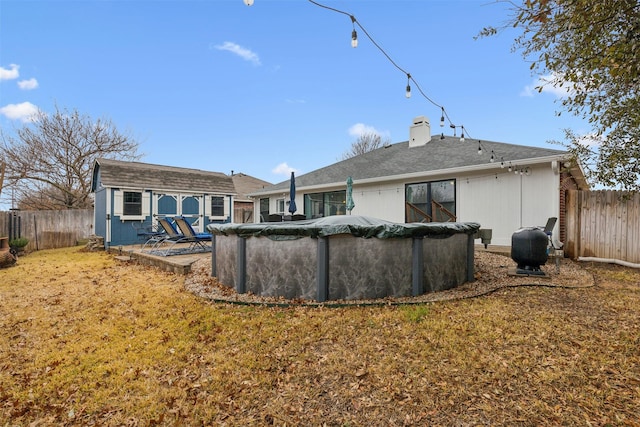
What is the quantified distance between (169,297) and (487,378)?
436 centimetres

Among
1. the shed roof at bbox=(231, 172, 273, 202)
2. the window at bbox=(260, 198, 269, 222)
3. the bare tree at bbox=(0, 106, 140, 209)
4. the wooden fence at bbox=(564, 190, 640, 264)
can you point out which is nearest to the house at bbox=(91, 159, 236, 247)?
the window at bbox=(260, 198, 269, 222)

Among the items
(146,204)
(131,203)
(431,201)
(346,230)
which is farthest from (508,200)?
(131,203)

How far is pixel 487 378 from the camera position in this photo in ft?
7.66

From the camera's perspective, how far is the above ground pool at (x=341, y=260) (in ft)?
13.8

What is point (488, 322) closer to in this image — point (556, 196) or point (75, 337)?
point (75, 337)

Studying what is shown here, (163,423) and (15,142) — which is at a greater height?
(15,142)

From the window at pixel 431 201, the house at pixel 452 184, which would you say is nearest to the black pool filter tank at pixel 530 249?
the house at pixel 452 184

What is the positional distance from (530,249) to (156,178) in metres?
12.8

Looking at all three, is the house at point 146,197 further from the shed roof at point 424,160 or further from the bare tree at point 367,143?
the bare tree at point 367,143

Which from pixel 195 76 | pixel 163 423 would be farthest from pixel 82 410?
pixel 195 76

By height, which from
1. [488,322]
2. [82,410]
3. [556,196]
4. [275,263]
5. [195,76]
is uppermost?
[195,76]

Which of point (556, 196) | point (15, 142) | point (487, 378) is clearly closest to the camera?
point (487, 378)

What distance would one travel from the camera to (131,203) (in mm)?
11523

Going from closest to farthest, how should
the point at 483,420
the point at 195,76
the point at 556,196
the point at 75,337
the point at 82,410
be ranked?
the point at 483,420
the point at 82,410
the point at 75,337
the point at 556,196
the point at 195,76
